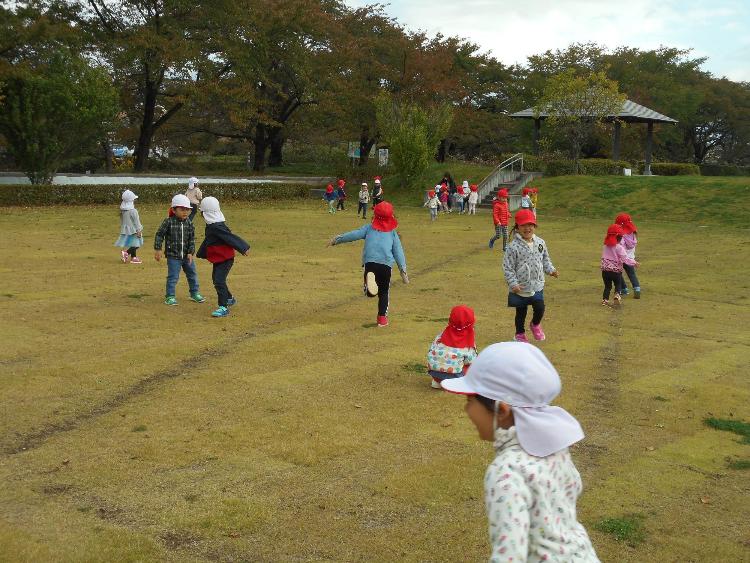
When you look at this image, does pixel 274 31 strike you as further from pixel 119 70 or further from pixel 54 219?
pixel 54 219

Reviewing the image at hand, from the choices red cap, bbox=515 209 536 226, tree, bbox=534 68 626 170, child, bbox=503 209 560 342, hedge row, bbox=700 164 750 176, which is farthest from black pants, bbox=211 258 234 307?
hedge row, bbox=700 164 750 176

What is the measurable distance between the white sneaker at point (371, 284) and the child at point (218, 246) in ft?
6.71

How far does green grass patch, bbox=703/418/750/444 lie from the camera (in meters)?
7.21

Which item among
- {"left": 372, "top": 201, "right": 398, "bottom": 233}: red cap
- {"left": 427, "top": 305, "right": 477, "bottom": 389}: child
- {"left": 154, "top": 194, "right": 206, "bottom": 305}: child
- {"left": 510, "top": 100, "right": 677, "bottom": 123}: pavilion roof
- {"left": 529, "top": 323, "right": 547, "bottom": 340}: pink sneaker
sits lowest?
{"left": 529, "top": 323, "right": 547, "bottom": 340}: pink sneaker

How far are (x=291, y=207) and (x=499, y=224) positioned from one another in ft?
59.3

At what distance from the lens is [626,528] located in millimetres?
5148

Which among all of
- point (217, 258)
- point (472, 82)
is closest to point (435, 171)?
point (472, 82)

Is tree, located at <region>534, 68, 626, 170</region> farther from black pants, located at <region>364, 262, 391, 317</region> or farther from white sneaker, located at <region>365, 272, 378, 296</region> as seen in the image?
white sneaker, located at <region>365, 272, 378, 296</region>

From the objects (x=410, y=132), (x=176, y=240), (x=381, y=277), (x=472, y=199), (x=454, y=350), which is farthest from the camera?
(x=410, y=132)

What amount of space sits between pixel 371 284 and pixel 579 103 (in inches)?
1429

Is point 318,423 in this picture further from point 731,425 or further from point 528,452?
point 528,452

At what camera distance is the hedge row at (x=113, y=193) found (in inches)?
1328

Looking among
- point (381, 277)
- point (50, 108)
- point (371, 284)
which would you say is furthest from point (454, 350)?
point (50, 108)

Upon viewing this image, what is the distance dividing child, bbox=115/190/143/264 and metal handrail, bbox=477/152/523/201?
2684 cm
